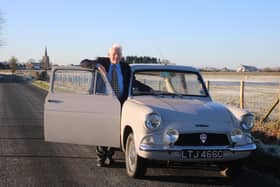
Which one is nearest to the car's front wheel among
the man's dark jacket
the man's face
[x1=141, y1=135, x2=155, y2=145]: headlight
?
[x1=141, y1=135, x2=155, y2=145]: headlight

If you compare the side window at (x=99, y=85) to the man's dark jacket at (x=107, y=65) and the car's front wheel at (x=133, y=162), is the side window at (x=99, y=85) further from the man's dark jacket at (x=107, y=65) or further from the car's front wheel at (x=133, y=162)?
the car's front wheel at (x=133, y=162)

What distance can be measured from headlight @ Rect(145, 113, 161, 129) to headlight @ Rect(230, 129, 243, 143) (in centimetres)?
103

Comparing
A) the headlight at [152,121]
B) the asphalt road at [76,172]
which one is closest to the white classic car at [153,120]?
the headlight at [152,121]

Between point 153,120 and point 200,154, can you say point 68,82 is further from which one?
point 200,154

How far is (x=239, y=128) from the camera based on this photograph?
6602 mm

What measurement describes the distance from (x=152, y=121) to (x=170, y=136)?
1.02ft

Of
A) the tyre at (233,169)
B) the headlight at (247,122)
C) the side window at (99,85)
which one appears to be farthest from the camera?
the side window at (99,85)

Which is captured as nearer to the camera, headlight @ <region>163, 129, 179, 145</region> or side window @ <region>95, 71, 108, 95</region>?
headlight @ <region>163, 129, 179, 145</region>

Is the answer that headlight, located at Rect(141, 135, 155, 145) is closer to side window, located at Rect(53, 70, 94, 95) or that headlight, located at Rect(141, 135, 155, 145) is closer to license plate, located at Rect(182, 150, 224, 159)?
license plate, located at Rect(182, 150, 224, 159)

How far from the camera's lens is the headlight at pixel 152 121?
6.35 meters

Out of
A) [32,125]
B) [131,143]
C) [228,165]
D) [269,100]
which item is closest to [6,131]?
[32,125]

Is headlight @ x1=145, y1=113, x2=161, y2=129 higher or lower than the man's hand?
lower

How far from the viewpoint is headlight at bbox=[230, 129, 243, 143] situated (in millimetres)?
6529

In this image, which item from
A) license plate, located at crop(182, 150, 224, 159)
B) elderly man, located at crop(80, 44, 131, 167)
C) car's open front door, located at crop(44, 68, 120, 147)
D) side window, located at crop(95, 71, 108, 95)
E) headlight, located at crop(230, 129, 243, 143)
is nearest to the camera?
license plate, located at crop(182, 150, 224, 159)
